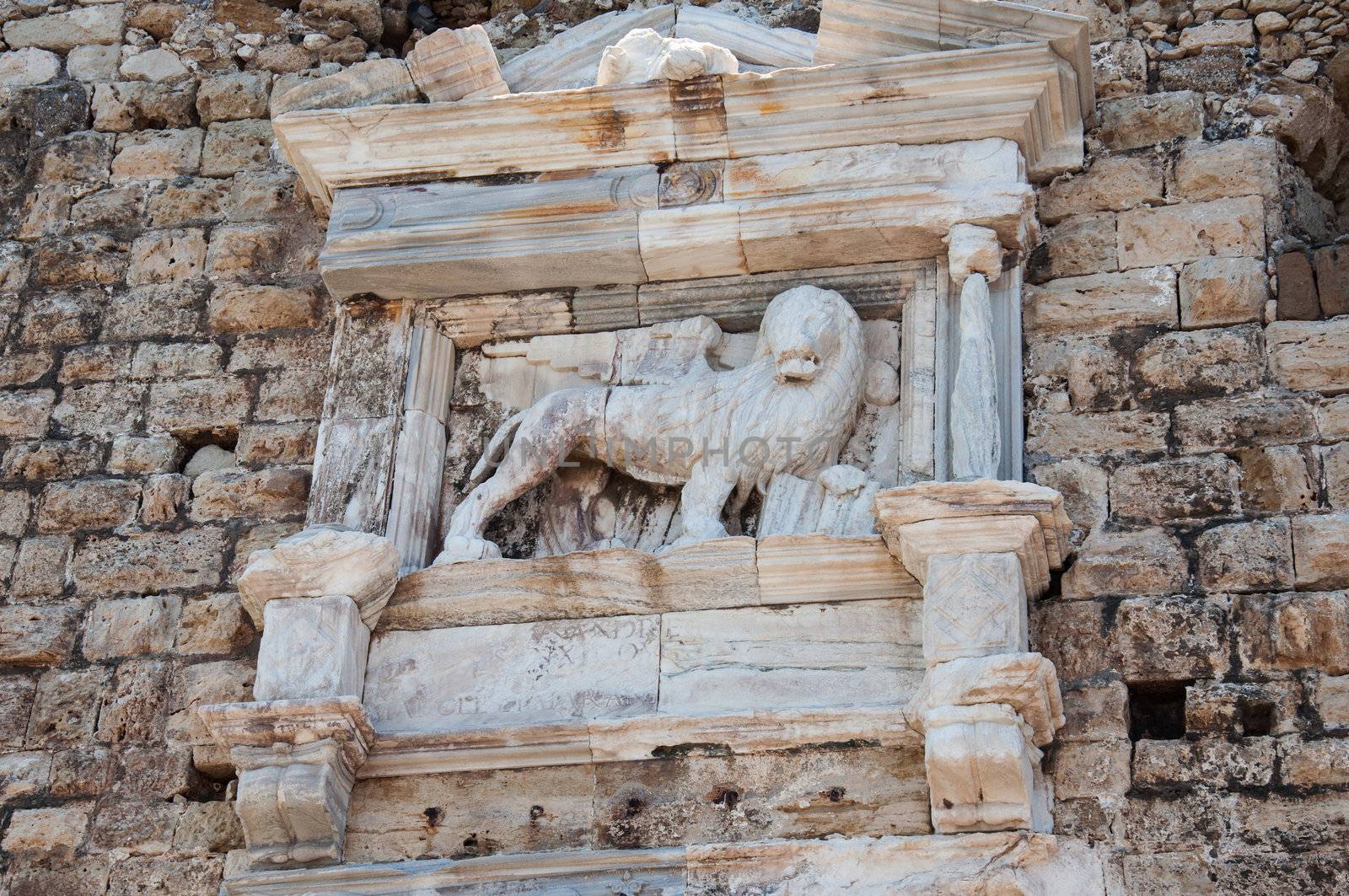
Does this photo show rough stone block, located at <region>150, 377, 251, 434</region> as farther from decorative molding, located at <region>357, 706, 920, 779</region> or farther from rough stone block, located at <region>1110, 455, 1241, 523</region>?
rough stone block, located at <region>1110, 455, 1241, 523</region>

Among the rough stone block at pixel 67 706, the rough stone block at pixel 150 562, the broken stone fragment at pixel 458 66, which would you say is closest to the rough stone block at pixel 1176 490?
the broken stone fragment at pixel 458 66

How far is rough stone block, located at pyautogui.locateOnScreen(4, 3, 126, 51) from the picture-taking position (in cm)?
693

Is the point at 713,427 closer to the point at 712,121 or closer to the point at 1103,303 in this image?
the point at 712,121

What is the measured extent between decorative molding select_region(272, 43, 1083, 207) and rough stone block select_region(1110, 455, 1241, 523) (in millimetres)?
1014

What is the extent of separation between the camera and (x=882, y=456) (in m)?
5.29

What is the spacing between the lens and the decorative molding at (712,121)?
5516mm

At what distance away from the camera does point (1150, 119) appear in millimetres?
5812

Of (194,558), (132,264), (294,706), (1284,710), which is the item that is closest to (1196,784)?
(1284,710)

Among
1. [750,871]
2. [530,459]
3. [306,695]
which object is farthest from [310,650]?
[750,871]

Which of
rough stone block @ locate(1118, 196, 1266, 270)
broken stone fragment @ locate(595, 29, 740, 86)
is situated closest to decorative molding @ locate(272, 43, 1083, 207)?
broken stone fragment @ locate(595, 29, 740, 86)

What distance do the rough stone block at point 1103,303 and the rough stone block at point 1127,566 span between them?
2.16 feet

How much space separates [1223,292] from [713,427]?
1.38m

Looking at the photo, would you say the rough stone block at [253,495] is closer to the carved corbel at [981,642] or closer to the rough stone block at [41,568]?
the rough stone block at [41,568]

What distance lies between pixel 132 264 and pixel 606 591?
7.07ft
